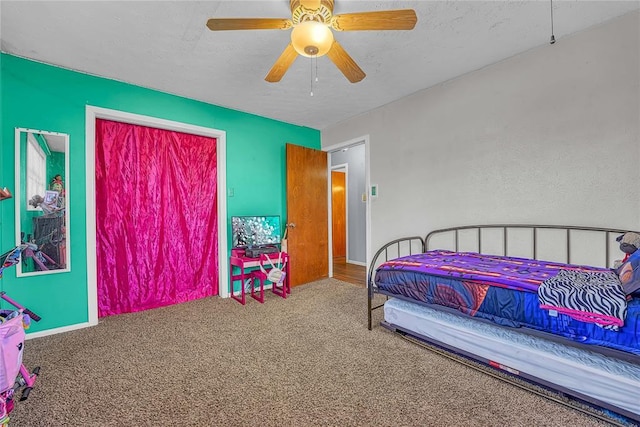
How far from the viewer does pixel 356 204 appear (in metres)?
5.69

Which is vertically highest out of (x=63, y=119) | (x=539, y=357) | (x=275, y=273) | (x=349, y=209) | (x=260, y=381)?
(x=63, y=119)

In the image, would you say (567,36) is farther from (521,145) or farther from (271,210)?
(271,210)

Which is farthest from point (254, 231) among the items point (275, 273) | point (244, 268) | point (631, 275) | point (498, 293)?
point (631, 275)

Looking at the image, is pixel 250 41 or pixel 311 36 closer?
pixel 311 36

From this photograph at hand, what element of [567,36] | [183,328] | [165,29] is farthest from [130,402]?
[567,36]

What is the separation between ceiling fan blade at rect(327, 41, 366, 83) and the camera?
1.78 m

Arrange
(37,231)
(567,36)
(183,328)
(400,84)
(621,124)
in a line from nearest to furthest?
(621,124), (567,36), (37,231), (183,328), (400,84)

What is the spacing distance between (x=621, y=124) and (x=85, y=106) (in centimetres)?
444

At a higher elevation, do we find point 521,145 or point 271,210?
point 521,145

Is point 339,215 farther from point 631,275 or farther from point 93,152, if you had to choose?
point 631,275

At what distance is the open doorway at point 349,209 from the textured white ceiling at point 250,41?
8.62ft

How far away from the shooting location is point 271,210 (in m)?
3.91

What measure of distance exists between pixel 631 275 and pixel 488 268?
27.4 inches

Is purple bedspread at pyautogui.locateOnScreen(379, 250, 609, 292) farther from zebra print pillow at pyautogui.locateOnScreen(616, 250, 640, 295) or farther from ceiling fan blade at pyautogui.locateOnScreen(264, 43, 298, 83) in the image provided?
ceiling fan blade at pyautogui.locateOnScreen(264, 43, 298, 83)
